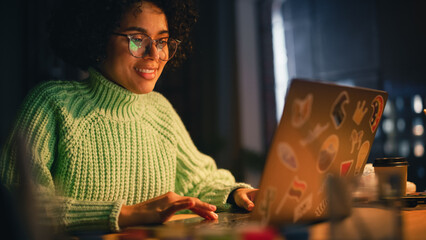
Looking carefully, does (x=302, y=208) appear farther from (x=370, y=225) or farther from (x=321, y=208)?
(x=370, y=225)

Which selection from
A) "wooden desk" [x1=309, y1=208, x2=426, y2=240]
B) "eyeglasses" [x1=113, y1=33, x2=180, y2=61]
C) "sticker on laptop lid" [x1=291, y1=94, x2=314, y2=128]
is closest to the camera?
"wooden desk" [x1=309, y1=208, x2=426, y2=240]

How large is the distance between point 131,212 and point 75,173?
0.40 m

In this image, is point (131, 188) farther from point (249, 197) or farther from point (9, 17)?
point (9, 17)

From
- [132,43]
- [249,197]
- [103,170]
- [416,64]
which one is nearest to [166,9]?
[132,43]

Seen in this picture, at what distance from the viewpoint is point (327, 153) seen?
702 millimetres

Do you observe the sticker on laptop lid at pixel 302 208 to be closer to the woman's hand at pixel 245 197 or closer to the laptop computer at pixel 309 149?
the laptop computer at pixel 309 149

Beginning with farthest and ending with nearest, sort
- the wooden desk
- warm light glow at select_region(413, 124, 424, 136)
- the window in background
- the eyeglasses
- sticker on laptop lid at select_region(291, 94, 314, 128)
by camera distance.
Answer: the window in background < warm light glow at select_region(413, 124, 424, 136) < the eyeglasses < sticker on laptop lid at select_region(291, 94, 314, 128) < the wooden desk

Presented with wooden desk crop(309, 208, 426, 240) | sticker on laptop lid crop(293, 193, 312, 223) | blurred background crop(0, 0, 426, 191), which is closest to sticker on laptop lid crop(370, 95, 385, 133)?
sticker on laptop lid crop(293, 193, 312, 223)

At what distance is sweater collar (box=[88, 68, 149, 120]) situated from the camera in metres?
1.24

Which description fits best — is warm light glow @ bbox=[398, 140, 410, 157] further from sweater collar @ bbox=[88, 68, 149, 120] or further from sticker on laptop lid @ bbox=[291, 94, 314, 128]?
sticker on laptop lid @ bbox=[291, 94, 314, 128]

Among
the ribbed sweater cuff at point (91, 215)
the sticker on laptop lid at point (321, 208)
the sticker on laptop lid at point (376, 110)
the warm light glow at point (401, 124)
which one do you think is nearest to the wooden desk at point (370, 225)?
the sticker on laptop lid at point (321, 208)

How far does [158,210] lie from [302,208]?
31 cm

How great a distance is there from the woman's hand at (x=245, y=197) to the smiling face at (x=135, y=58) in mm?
420

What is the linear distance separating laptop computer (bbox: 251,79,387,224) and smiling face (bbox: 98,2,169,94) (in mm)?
661
